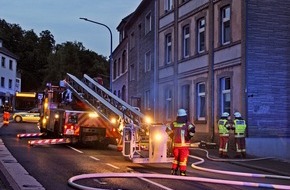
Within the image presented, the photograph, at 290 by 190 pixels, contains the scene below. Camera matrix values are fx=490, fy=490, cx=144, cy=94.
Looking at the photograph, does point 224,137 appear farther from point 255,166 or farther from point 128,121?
point 128,121

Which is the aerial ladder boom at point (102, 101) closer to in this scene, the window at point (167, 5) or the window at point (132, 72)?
the window at point (167, 5)

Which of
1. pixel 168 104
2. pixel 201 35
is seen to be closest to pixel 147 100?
pixel 168 104

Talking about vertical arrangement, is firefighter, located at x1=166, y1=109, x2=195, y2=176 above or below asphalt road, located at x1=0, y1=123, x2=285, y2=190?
above

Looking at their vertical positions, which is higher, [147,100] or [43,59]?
[43,59]

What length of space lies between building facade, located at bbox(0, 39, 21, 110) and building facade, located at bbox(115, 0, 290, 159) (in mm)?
48127

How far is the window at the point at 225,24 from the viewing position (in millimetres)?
21781

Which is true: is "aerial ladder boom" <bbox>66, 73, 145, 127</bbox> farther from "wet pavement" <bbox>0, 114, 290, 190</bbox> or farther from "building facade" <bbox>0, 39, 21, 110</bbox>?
"building facade" <bbox>0, 39, 21, 110</bbox>

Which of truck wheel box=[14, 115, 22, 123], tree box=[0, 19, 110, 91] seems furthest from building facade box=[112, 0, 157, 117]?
tree box=[0, 19, 110, 91]

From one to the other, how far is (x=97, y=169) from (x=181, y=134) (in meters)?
2.34

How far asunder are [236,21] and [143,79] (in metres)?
14.0

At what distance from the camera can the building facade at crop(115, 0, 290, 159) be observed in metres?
19.9

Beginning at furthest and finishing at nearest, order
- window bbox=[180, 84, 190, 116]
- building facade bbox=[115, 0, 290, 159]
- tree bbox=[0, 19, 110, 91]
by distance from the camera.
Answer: tree bbox=[0, 19, 110, 91] < window bbox=[180, 84, 190, 116] < building facade bbox=[115, 0, 290, 159]

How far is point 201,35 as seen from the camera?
2462 centimetres

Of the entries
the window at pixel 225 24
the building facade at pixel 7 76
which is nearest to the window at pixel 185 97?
the window at pixel 225 24
